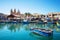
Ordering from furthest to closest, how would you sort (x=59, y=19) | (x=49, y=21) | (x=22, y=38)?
(x=49, y=21) → (x=59, y=19) → (x=22, y=38)

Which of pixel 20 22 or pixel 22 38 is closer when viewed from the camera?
pixel 22 38

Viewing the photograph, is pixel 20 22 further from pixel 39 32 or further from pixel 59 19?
pixel 39 32

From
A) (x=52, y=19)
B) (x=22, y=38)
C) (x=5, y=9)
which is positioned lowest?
(x=22, y=38)

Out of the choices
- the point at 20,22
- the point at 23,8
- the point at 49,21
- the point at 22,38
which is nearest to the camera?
the point at 22,38

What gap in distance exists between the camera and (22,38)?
15.1ft

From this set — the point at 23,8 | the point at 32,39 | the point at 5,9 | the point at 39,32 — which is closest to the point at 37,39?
the point at 32,39

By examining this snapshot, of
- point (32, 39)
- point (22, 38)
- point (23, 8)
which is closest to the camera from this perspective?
point (32, 39)

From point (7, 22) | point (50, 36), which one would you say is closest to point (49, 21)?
point (7, 22)

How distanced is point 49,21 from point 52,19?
39 cm

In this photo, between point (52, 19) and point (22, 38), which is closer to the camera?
point (22, 38)

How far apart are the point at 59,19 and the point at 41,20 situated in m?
1.44

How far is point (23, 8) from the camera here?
558 centimetres

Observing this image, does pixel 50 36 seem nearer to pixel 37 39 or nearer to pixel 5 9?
pixel 37 39

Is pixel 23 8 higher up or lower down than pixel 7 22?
higher up
